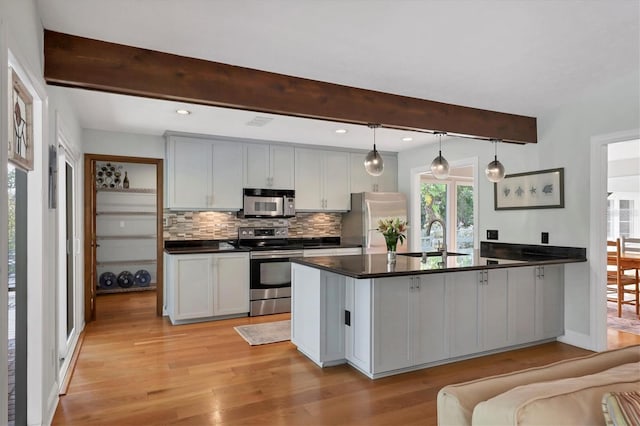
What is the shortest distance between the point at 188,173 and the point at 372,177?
2.81 metres

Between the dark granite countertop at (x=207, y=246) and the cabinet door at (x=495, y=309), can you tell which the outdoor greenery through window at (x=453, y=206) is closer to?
the dark granite countertop at (x=207, y=246)

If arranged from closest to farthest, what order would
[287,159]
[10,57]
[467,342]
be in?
[10,57] → [467,342] → [287,159]

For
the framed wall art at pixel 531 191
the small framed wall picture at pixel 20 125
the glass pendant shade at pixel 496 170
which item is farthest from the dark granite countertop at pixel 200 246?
the framed wall art at pixel 531 191

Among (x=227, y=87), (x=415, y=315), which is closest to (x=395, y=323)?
(x=415, y=315)

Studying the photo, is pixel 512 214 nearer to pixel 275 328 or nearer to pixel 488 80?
pixel 488 80

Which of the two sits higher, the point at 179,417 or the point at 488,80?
the point at 488,80

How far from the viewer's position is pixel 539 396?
964mm

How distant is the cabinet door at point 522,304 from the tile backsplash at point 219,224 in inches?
126

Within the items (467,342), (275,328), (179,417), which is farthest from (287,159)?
(179,417)

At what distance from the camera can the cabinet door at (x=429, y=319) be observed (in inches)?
128

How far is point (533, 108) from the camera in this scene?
4.04 metres

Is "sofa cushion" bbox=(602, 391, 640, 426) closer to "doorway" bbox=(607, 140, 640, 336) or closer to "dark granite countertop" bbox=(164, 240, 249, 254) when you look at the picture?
"dark granite countertop" bbox=(164, 240, 249, 254)

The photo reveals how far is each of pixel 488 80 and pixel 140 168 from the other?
592 centimetres

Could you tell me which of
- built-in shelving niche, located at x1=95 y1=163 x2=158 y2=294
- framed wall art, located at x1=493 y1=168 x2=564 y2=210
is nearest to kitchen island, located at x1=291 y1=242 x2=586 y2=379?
framed wall art, located at x1=493 y1=168 x2=564 y2=210
